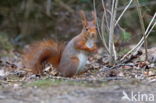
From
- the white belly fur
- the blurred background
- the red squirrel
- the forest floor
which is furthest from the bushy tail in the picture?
the blurred background

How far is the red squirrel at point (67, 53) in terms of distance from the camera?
4867 mm

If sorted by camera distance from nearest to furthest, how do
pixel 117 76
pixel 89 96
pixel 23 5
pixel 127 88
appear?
1. pixel 89 96
2. pixel 127 88
3. pixel 117 76
4. pixel 23 5

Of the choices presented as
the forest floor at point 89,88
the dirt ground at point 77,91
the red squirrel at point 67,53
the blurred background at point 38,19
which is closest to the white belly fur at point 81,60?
the red squirrel at point 67,53

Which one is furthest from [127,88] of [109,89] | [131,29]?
[131,29]

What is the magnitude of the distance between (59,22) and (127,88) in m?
6.73

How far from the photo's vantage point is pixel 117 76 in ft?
15.8

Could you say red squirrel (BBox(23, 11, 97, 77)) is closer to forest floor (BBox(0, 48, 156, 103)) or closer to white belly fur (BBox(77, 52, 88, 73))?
white belly fur (BBox(77, 52, 88, 73))

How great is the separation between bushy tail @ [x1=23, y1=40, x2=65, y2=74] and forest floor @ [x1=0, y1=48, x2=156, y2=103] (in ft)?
0.47

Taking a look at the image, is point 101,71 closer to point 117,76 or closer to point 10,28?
point 117,76

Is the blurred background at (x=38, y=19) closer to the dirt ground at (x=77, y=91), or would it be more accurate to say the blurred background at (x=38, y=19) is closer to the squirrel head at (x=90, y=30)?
the squirrel head at (x=90, y=30)

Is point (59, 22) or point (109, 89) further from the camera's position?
point (59, 22)

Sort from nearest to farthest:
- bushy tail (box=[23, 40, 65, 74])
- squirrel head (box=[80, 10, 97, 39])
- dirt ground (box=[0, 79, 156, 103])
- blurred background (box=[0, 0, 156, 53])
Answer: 1. dirt ground (box=[0, 79, 156, 103])
2. squirrel head (box=[80, 10, 97, 39])
3. bushy tail (box=[23, 40, 65, 74])
4. blurred background (box=[0, 0, 156, 53])

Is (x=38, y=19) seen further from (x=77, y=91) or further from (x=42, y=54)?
(x=77, y=91)

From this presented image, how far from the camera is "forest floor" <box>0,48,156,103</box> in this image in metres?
3.89
